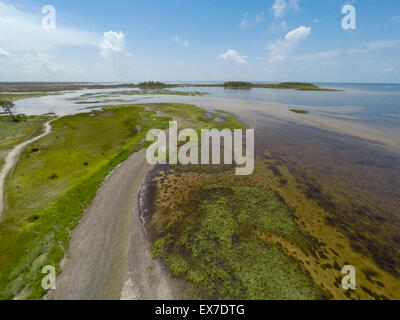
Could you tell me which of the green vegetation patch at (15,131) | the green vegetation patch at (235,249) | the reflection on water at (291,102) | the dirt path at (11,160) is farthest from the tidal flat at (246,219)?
the reflection on water at (291,102)

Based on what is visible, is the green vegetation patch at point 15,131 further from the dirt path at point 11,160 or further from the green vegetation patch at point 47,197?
the green vegetation patch at point 47,197

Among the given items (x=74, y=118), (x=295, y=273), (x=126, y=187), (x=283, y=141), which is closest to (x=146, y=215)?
(x=126, y=187)

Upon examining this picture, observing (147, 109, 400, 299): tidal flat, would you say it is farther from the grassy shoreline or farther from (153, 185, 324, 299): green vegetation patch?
the grassy shoreline

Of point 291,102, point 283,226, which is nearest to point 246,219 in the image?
point 283,226

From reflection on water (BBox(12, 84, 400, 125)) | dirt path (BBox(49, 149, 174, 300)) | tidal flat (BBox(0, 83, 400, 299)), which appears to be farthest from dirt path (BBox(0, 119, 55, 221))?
reflection on water (BBox(12, 84, 400, 125))

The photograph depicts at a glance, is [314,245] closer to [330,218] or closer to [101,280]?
[330,218]
